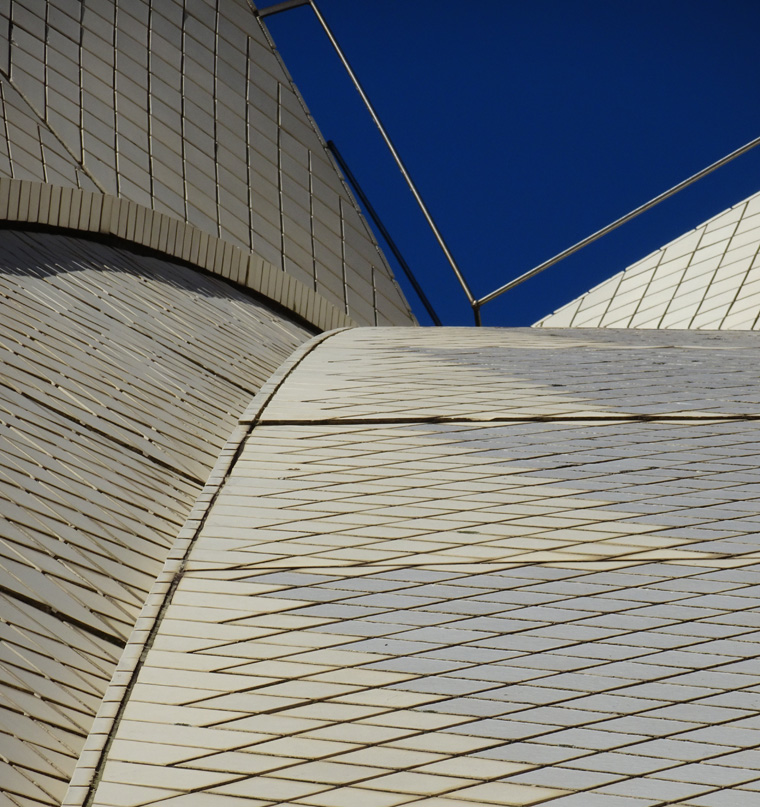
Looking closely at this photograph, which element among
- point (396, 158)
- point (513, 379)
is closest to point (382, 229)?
point (396, 158)

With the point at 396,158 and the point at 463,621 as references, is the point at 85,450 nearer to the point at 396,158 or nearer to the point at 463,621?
the point at 463,621

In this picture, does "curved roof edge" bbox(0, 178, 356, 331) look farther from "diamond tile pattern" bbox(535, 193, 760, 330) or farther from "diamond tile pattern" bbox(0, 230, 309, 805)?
"diamond tile pattern" bbox(535, 193, 760, 330)

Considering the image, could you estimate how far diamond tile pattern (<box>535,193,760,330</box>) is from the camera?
1328 cm

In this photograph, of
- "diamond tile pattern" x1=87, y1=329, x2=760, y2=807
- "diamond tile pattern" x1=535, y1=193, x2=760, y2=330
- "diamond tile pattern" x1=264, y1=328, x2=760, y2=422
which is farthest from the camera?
"diamond tile pattern" x1=535, y1=193, x2=760, y2=330

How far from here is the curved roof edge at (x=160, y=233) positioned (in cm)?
980

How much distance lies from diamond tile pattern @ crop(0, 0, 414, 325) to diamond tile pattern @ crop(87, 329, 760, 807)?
6.04m

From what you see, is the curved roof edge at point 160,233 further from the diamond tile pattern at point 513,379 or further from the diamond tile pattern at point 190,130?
the diamond tile pattern at point 513,379

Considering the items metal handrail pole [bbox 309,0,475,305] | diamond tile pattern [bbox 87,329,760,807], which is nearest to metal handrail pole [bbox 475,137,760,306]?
metal handrail pole [bbox 309,0,475,305]

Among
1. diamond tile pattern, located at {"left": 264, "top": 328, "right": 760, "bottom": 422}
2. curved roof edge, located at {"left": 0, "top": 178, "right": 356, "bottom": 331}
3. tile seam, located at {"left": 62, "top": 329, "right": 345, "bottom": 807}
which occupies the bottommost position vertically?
tile seam, located at {"left": 62, "top": 329, "right": 345, "bottom": 807}

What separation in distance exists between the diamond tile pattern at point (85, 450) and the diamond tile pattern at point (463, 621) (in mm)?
376

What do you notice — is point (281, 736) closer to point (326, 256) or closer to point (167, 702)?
point (167, 702)

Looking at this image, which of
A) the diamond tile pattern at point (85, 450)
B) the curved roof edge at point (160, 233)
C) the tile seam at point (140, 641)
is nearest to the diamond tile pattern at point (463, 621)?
the tile seam at point (140, 641)

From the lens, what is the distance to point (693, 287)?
45.7ft

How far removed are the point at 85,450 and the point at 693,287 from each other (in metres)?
9.94
